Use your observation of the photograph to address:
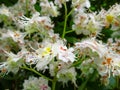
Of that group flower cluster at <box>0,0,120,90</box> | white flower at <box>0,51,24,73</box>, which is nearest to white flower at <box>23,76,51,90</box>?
flower cluster at <box>0,0,120,90</box>

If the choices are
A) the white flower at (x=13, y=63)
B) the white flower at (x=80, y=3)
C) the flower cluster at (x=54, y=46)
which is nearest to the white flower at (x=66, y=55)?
the flower cluster at (x=54, y=46)

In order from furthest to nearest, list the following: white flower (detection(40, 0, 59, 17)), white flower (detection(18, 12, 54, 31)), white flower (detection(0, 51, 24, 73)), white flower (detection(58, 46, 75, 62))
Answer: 1. white flower (detection(40, 0, 59, 17))
2. white flower (detection(18, 12, 54, 31))
3. white flower (detection(0, 51, 24, 73))
4. white flower (detection(58, 46, 75, 62))

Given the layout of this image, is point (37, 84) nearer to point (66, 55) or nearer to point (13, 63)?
point (13, 63)

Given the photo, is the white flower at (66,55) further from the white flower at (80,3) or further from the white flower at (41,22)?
the white flower at (80,3)

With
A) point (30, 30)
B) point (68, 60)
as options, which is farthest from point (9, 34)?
point (68, 60)

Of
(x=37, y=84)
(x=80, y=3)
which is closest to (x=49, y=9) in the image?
(x=80, y=3)

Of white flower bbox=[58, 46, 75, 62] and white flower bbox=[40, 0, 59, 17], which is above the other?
white flower bbox=[40, 0, 59, 17]

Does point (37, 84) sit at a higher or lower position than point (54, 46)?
lower

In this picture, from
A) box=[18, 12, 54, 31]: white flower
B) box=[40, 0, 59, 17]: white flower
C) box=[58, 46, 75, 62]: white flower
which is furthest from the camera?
box=[40, 0, 59, 17]: white flower

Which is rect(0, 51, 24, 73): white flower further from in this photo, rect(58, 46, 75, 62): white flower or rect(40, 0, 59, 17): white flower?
rect(40, 0, 59, 17): white flower
